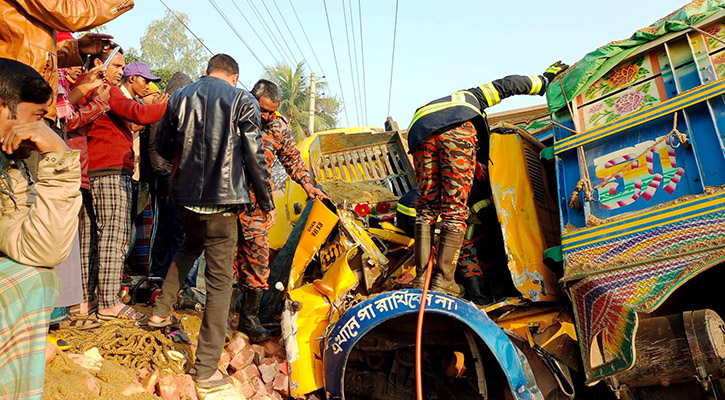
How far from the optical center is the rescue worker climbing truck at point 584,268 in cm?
281

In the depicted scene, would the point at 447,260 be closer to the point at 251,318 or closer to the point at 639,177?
the point at 639,177

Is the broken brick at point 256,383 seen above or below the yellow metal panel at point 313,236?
below

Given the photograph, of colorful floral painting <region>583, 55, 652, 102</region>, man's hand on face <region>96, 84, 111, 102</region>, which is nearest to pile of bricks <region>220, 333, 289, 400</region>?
man's hand on face <region>96, 84, 111, 102</region>

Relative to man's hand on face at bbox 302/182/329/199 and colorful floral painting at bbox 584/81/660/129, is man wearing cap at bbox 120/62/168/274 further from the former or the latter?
colorful floral painting at bbox 584/81/660/129

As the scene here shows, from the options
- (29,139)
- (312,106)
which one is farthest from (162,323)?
(312,106)

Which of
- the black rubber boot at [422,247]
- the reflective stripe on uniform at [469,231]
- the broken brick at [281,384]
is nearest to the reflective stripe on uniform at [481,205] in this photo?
the reflective stripe on uniform at [469,231]

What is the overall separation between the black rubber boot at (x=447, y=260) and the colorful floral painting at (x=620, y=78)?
1.45 m

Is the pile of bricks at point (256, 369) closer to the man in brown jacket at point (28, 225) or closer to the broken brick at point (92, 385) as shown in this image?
the broken brick at point (92, 385)

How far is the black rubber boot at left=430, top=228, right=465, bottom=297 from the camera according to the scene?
3.48 m

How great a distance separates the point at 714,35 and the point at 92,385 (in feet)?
13.6

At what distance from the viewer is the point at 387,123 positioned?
296 inches

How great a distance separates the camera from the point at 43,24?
283 cm

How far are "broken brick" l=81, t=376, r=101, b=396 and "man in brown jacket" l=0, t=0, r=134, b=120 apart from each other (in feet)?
4.69

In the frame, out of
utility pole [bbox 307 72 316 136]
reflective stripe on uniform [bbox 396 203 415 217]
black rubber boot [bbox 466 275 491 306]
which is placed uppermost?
utility pole [bbox 307 72 316 136]
